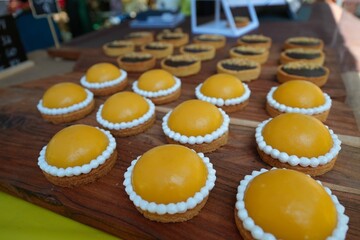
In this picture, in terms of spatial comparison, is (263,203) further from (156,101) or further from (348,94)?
(348,94)

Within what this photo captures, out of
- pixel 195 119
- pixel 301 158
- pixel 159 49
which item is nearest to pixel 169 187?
pixel 195 119

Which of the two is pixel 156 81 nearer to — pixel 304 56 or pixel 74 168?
pixel 74 168

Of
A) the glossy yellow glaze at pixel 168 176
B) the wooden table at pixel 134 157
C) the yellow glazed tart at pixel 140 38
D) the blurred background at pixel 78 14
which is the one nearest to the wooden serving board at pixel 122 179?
the wooden table at pixel 134 157

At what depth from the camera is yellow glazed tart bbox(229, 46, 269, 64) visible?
2111 millimetres

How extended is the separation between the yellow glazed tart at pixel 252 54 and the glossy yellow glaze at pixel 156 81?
0.67 m

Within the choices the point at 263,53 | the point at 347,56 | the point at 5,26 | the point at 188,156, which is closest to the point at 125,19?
the point at 5,26

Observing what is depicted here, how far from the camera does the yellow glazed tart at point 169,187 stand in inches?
37.6

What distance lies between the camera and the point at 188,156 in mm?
1023

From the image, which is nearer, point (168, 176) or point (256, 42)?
point (168, 176)

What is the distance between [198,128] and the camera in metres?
1.28

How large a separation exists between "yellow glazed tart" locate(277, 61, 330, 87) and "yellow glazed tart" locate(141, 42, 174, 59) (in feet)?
3.38

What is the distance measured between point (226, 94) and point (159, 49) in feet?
3.58

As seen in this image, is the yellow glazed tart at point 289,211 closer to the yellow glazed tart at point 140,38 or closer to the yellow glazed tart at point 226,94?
the yellow glazed tart at point 226,94

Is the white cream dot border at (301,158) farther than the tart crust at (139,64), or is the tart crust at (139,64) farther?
the tart crust at (139,64)
